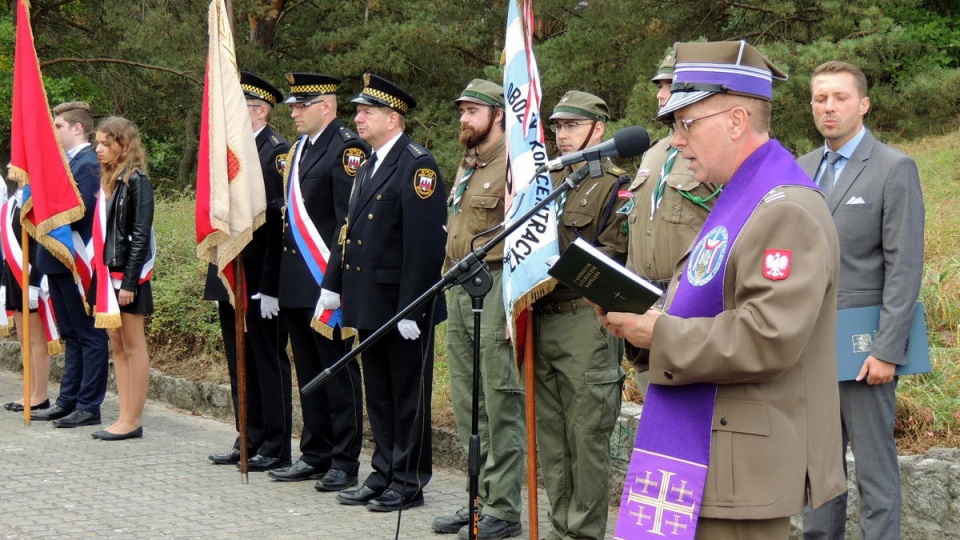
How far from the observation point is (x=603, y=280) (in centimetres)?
308

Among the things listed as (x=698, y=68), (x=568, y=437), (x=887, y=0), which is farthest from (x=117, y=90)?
(x=698, y=68)

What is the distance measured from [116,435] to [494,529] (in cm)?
363

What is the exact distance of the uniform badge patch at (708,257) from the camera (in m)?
3.04

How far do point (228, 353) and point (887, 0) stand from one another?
12.4 meters

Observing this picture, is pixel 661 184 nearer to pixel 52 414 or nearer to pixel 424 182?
pixel 424 182

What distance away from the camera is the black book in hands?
3.03 m

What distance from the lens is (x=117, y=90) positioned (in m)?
21.4

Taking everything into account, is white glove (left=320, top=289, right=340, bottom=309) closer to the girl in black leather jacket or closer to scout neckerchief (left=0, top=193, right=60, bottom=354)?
the girl in black leather jacket

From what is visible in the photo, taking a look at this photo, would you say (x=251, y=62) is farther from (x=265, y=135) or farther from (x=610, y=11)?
(x=265, y=135)

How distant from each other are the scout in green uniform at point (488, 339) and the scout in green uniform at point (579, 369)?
0.42 meters

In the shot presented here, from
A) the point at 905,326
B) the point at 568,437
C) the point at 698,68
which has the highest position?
the point at 698,68

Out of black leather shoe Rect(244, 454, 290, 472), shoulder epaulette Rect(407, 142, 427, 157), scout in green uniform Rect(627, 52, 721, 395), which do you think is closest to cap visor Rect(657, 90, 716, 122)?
scout in green uniform Rect(627, 52, 721, 395)

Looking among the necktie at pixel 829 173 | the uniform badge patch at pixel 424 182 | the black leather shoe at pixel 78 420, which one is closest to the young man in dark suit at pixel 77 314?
the black leather shoe at pixel 78 420

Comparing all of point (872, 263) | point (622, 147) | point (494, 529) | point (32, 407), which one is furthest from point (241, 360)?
point (872, 263)
